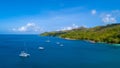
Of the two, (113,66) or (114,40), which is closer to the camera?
(113,66)

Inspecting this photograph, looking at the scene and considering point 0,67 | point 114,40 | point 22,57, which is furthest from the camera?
point 114,40

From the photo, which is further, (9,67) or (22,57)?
(22,57)

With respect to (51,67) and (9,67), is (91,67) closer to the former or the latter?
(51,67)

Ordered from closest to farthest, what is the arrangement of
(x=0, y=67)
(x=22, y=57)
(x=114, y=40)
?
(x=0, y=67), (x=22, y=57), (x=114, y=40)

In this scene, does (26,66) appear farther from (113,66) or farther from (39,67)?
(113,66)

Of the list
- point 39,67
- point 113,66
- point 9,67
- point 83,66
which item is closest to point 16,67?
point 9,67

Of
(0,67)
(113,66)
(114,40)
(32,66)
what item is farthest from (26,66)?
Answer: (114,40)

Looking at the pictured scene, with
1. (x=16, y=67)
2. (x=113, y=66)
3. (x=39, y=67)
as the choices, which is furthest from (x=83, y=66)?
(x=16, y=67)
